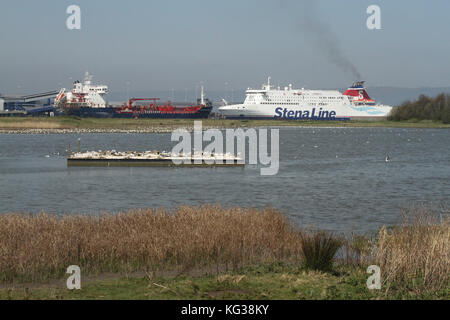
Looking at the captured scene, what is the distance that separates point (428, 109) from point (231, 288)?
363 ft

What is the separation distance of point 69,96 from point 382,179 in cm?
9200

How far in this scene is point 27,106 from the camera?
131m

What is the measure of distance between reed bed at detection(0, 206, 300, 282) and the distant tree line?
103 metres

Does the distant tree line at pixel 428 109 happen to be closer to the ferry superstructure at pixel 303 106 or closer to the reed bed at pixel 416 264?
the ferry superstructure at pixel 303 106

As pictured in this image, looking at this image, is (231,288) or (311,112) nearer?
(231,288)

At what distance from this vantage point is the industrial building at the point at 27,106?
116 meters

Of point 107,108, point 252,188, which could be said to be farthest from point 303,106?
point 252,188

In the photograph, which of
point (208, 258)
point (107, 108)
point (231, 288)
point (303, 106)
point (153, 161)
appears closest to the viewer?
point (231, 288)

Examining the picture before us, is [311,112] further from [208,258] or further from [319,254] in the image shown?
→ [319,254]

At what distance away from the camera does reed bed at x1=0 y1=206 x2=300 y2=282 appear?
11.6 metres

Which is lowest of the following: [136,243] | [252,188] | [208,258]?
[252,188]

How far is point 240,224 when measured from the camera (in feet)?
45.5

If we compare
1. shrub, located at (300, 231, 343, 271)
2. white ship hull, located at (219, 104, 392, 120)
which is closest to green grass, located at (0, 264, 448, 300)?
shrub, located at (300, 231, 343, 271)
